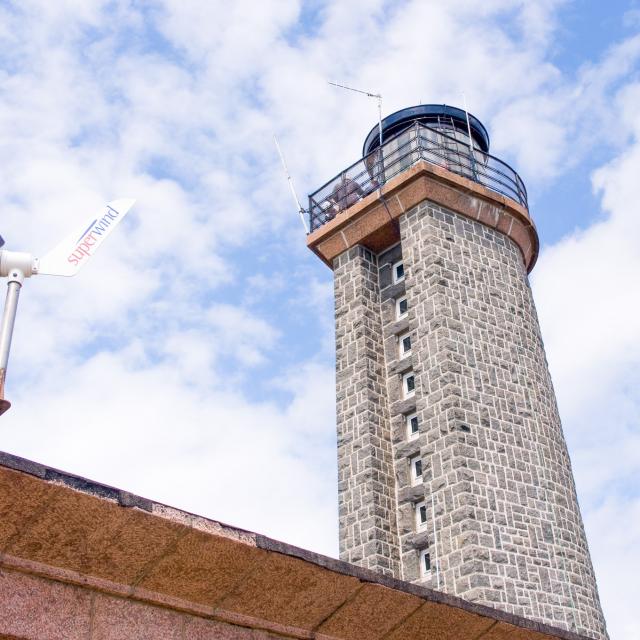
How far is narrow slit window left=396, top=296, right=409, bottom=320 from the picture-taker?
891 inches

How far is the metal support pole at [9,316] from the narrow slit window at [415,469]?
15.4 meters

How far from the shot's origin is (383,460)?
2064cm

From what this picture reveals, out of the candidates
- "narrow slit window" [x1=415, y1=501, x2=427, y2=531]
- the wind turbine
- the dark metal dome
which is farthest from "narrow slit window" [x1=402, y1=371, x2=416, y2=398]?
the wind turbine

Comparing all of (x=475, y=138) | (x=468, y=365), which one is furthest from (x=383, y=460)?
(x=475, y=138)

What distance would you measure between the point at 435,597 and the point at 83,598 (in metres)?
2.03

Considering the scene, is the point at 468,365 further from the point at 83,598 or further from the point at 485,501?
the point at 83,598

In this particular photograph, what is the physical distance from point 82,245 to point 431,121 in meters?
23.4

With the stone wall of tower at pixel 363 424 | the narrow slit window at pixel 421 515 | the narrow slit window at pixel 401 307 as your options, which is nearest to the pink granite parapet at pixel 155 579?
the stone wall of tower at pixel 363 424

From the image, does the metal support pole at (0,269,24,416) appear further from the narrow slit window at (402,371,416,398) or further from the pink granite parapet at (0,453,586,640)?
the narrow slit window at (402,371,416,398)

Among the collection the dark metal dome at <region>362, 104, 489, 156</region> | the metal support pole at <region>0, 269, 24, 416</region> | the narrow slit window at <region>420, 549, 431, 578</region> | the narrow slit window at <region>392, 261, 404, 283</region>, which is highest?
the dark metal dome at <region>362, 104, 489, 156</region>

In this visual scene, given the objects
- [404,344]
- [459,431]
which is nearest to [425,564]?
[459,431]

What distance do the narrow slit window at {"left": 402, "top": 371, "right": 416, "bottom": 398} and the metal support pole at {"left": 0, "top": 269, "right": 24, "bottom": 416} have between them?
16449 millimetres

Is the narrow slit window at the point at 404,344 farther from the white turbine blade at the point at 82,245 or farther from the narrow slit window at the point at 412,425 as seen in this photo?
the white turbine blade at the point at 82,245

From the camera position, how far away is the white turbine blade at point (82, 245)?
5750 mm
